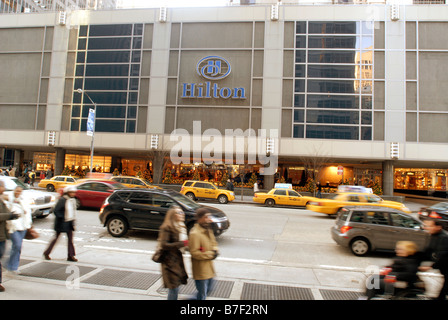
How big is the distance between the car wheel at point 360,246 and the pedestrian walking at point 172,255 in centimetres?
585

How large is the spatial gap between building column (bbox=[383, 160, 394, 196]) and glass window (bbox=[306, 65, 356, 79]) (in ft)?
29.3

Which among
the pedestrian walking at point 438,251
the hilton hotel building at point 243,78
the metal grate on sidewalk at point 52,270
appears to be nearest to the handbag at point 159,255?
the metal grate on sidewalk at point 52,270

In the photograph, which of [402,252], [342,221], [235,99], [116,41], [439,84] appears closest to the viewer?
[402,252]

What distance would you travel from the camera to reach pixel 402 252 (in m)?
4.02

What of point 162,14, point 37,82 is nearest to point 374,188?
point 162,14

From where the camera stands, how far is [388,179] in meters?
26.3

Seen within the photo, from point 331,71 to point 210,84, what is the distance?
11843 millimetres

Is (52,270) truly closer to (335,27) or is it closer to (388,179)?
(388,179)

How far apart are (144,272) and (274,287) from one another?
2675 millimetres

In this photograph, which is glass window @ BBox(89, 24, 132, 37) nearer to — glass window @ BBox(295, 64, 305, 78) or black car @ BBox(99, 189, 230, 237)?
glass window @ BBox(295, 64, 305, 78)

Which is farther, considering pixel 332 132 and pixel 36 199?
pixel 332 132

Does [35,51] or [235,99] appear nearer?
[235,99]

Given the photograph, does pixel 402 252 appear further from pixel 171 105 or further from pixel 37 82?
pixel 37 82

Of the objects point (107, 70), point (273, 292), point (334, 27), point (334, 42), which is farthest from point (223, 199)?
point (334, 27)
